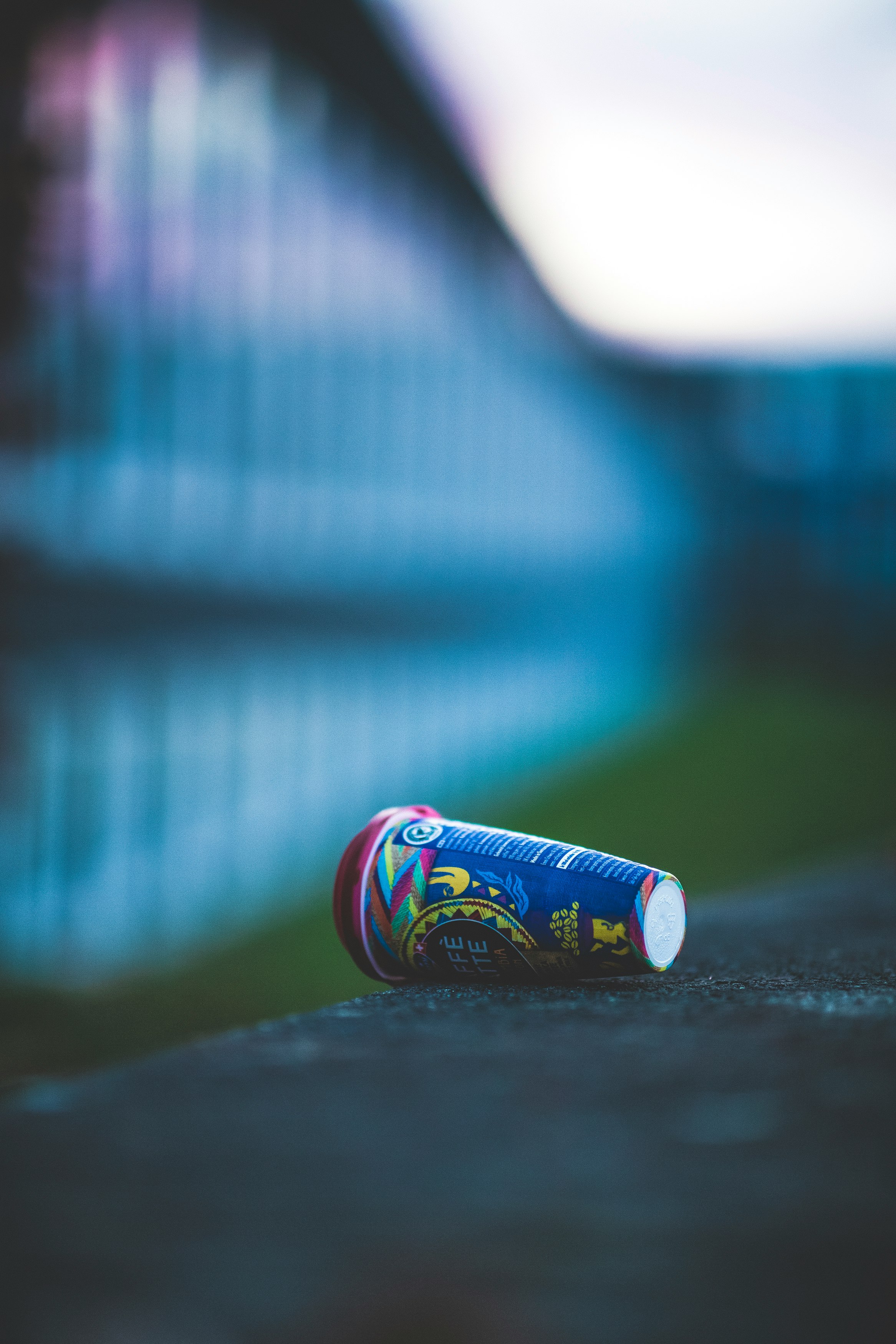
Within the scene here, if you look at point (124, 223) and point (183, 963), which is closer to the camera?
point (183, 963)

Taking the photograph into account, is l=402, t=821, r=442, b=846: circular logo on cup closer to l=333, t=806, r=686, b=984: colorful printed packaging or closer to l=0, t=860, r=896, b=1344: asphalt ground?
l=333, t=806, r=686, b=984: colorful printed packaging

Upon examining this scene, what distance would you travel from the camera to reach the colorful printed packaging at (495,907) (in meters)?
1.61

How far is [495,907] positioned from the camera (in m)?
1.65

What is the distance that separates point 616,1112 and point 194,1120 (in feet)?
1.21

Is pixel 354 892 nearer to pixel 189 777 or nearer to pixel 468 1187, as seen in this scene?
pixel 468 1187

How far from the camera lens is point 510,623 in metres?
15.1

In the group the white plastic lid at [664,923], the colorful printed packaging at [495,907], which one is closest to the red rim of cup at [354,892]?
the colorful printed packaging at [495,907]

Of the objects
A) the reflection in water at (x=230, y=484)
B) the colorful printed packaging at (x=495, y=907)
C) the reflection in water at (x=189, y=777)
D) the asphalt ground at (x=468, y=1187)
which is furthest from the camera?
the reflection in water at (x=230, y=484)

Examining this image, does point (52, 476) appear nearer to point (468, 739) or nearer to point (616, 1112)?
point (616, 1112)

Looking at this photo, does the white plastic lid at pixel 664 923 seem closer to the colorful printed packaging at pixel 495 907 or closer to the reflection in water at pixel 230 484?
the colorful printed packaging at pixel 495 907

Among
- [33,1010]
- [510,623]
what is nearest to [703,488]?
[510,623]

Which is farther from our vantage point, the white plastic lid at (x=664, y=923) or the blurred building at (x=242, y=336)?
the blurred building at (x=242, y=336)

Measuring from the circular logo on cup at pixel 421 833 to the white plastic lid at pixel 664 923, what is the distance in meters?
0.31

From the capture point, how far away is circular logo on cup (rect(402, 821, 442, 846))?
171 centimetres
